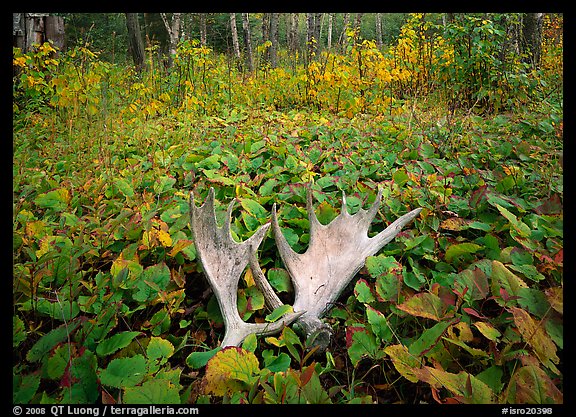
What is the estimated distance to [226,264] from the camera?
1866 millimetres

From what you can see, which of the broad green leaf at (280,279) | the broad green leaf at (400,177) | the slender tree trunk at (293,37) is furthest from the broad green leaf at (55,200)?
the slender tree trunk at (293,37)

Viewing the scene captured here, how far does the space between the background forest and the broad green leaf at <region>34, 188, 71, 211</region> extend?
0.02 m

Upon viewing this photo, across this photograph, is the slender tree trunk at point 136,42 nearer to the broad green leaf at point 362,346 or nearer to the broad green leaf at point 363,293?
the broad green leaf at point 363,293

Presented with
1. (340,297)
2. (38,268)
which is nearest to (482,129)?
(340,297)

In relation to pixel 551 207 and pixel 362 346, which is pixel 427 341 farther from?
pixel 551 207

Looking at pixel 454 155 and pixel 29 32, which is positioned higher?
pixel 29 32

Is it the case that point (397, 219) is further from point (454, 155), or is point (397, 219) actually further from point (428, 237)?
point (454, 155)

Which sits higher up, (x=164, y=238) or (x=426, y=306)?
(x=164, y=238)

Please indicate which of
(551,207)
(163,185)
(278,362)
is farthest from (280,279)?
(551,207)

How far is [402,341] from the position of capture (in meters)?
1.58

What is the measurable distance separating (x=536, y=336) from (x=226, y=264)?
133 centimetres

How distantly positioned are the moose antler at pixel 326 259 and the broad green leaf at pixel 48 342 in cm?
94

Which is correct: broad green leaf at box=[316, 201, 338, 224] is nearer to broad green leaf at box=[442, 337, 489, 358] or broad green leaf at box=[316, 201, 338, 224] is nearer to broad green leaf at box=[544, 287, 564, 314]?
broad green leaf at box=[442, 337, 489, 358]

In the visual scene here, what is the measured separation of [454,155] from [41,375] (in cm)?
341
